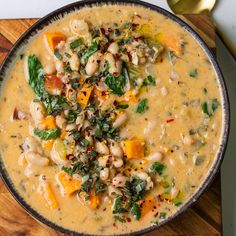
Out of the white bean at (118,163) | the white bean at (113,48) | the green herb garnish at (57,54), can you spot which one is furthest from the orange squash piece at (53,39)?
the white bean at (118,163)

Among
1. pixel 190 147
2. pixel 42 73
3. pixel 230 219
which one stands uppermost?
pixel 42 73

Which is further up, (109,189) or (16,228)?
(109,189)

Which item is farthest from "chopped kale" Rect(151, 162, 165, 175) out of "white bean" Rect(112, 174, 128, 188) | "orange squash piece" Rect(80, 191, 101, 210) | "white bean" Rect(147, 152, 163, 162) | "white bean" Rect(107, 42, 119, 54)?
"white bean" Rect(107, 42, 119, 54)

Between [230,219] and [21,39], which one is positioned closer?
[21,39]

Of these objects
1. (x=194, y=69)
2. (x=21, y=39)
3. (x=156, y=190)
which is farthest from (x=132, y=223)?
(x=21, y=39)

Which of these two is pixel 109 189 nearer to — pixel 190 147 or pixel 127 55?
pixel 190 147

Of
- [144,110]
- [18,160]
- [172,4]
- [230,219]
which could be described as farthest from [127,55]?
[230,219]

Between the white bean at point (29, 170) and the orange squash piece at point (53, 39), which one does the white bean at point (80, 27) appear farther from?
the white bean at point (29, 170)

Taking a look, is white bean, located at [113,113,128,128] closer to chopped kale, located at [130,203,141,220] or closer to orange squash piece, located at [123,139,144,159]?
orange squash piece, located at [123,139,144,159]

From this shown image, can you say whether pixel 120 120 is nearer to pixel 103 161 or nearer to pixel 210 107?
pixel 103 161

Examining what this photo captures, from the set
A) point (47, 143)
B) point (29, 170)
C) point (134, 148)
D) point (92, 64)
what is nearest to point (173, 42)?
point (92, 64)
